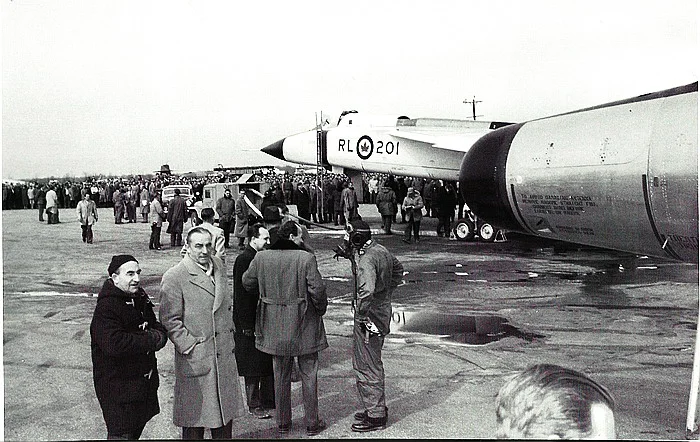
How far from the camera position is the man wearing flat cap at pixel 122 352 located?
3152 mm

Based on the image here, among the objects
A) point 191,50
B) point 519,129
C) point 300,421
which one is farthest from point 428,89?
point 300,421

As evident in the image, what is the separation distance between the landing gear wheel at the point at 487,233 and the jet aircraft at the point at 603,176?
583 cm

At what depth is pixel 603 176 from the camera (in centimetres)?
477

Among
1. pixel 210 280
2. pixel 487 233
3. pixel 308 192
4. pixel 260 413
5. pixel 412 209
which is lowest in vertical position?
pixel 260 413

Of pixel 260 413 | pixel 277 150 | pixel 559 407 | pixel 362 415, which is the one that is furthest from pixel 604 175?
pixel 277 150

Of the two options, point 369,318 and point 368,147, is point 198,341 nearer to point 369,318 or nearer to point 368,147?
point 369,318

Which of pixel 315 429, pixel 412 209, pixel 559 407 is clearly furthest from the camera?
pixel 412 209

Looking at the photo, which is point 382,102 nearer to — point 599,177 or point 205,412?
point 599,177

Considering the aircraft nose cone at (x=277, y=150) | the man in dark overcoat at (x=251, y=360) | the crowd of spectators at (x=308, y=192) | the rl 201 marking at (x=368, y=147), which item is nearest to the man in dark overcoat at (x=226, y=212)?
the crowd of spectators at (x=308, y=192)

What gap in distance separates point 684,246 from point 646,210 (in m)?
0.34

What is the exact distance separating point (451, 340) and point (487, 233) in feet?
22.6

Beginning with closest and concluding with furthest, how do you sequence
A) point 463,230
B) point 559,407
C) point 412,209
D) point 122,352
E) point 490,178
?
point 559,407 → point 122,352 → point 490,178 → point 412,209 → point 463,230

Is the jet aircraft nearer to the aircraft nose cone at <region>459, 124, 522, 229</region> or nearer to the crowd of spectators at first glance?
→ the aircraft nose cone at <region>459, 124, 522, 229</region>

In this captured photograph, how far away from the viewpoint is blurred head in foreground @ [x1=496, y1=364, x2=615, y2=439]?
133cm
